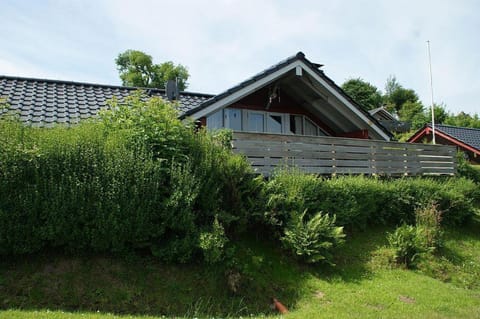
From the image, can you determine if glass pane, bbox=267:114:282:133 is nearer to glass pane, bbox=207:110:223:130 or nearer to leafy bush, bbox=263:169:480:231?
glass pane, bbox=207:110:223:130

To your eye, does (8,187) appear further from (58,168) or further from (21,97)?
(21,97)

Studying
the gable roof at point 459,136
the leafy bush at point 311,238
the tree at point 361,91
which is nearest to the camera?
the leafy bush at point 311,238

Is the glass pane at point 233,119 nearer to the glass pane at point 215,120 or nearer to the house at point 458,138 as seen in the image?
the glass pane at point 215,120

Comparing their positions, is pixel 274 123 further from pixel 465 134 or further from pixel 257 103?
pixel 465 134

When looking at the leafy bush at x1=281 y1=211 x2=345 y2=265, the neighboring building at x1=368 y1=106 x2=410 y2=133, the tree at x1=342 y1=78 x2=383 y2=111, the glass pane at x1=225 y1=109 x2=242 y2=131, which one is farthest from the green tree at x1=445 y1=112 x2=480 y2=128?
the leafy bush at x1=281 y1=211 x2=345 y2=265

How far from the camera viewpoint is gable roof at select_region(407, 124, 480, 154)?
2575cm

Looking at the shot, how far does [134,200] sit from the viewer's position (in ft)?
21.1

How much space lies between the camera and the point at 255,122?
14.7m

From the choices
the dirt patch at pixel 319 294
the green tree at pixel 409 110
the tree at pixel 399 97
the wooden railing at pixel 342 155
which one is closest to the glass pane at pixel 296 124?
the wooden railing at pixel 342 155

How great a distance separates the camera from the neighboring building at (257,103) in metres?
10.8

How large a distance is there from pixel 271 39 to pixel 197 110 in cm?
377

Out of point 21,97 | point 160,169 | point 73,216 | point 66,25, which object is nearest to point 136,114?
point 160,169

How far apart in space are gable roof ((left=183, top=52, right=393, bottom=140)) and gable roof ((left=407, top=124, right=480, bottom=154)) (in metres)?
15.4

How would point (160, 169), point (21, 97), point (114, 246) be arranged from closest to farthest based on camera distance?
point (114, 246), point (160, 169), point (21, 97)
